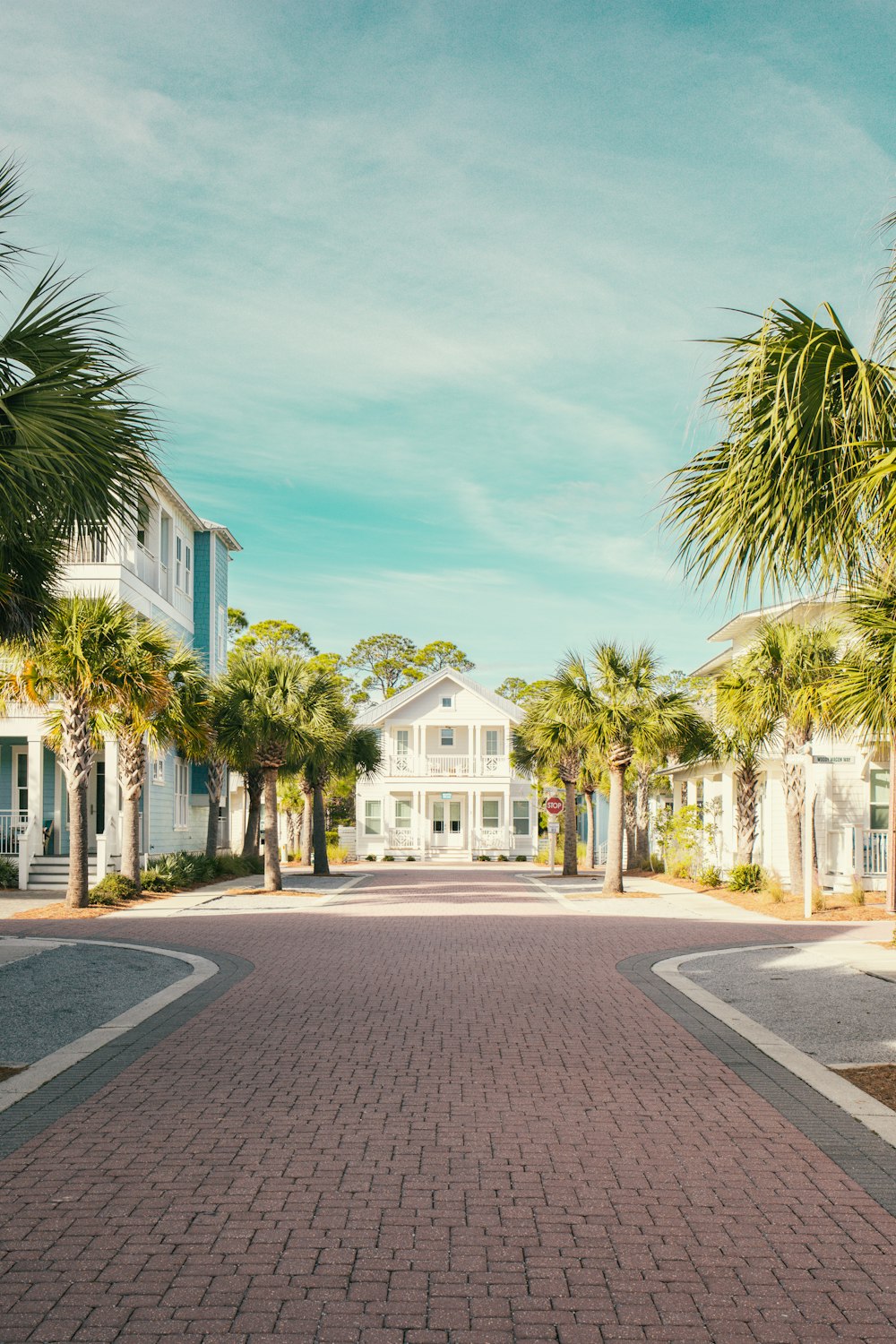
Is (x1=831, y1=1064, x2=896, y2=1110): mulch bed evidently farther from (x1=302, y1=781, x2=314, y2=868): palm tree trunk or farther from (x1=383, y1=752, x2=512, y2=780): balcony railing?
(x1=383, y1=752, x2=512, y2=780): balcony railing

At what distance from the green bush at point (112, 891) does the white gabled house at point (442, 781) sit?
2649 centimetres

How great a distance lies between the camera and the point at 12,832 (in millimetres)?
27234

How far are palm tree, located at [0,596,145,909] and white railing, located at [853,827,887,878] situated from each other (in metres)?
16.3

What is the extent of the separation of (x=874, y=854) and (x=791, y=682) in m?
5.36

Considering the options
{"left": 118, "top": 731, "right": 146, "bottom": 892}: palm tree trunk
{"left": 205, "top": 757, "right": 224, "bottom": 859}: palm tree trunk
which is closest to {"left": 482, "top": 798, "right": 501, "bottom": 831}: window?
{"left": 205, "top": 757, "right": 224, "bottom": 859}: palm tree trunk

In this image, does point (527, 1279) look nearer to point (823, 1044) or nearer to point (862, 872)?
point (823, 1044)

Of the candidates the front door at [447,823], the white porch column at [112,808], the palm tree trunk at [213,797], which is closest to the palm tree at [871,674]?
the white porch column at [112,808]

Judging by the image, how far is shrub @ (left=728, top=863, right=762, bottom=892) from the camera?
88.8ft

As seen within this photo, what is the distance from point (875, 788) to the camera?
2880 centimetres

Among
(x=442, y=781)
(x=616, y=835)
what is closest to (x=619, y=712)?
(x=616, y=835)

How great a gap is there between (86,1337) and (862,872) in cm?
2491

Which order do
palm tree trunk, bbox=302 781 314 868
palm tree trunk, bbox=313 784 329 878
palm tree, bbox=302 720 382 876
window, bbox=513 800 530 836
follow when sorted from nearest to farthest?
palm tree, bbox=302 720 382 876, palm tree trunk, bbox=313 784 329 878, palm tree trunk, bbox=302 781 314 868, window, bbox=513 800 530 836

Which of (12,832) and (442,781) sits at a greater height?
(442,781)

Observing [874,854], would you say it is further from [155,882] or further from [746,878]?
[155,882]
